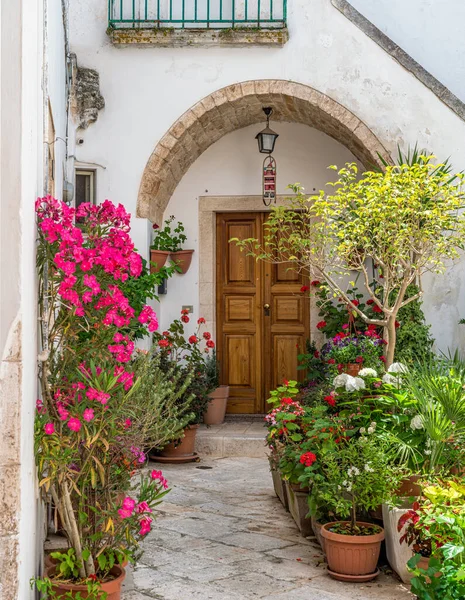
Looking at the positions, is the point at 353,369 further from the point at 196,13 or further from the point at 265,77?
the point at 196,13

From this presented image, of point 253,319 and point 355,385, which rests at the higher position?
point 253,319

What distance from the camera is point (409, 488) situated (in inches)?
→ 194

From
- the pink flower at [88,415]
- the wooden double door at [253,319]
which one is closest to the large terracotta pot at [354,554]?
the pink flower at [88,415]

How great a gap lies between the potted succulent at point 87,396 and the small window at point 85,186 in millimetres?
4741

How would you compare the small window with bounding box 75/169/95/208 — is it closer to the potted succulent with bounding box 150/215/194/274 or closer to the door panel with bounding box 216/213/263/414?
the potted succulent with bounding box 150/215/194/274

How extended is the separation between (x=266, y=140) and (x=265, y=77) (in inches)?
36.4

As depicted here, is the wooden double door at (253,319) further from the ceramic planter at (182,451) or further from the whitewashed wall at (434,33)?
the whitewashed wall at (434,33)

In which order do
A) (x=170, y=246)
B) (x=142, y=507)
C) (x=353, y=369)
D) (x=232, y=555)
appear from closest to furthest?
(x=142, y=507), (x=232, y=555), (x=353, y=369), (x=170, y=246)

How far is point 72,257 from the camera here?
353cm

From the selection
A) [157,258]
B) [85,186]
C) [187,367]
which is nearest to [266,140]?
[157,258]

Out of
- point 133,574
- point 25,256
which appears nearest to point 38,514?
point 133,574

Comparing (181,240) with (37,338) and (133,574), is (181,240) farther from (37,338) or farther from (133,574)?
(37,338)

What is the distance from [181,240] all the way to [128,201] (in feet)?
3.68

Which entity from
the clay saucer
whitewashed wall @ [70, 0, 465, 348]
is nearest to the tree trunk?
the clay saucer
